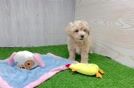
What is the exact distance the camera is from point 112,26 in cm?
265

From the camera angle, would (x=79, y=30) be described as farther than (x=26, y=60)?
Yes

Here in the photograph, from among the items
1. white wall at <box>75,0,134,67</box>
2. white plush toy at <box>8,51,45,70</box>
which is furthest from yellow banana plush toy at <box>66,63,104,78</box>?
white wall at <box>75,0,134,67</box>

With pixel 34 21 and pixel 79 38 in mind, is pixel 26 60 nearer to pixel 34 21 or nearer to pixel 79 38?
pixel 79 38

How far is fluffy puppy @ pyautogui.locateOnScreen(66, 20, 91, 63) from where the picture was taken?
2.47 metres

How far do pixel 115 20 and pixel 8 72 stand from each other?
46.4 inches

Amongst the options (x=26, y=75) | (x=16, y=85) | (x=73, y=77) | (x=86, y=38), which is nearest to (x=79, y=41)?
(x=86, y=38)

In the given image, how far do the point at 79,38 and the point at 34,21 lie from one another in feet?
3.60

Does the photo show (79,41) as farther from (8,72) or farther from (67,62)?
(8,72)

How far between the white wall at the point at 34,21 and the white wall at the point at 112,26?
0.41 meters

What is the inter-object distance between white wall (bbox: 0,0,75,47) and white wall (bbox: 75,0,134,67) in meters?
0.41

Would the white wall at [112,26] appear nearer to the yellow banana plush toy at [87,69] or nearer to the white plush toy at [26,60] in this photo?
the yellow banana plush toy at [87,69]

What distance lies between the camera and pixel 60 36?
11.5 ft

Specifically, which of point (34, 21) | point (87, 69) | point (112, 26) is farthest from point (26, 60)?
point (34, 21)

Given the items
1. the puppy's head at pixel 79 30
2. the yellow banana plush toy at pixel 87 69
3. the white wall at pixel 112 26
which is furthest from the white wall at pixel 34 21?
the yellow banana plush toy at pixel 87 69
